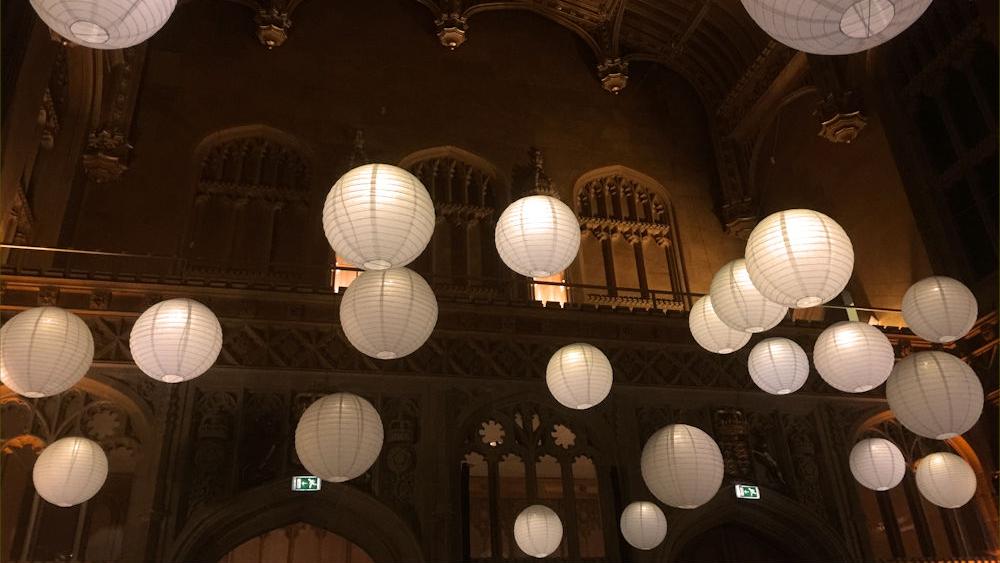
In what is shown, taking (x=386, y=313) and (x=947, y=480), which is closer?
(x=386, y=313)

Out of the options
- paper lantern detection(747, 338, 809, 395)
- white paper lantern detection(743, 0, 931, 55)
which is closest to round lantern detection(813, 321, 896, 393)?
paper lantern detection(747, 338, 809, 395)

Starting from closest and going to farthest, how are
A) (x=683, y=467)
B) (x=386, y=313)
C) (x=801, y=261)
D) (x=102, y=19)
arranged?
(x=102, y=19) < (x=801, y=261) < (x=386, y=313) < (x=683, y=467)

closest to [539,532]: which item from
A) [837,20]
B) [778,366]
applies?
[778,366]

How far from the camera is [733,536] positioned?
30.2ft

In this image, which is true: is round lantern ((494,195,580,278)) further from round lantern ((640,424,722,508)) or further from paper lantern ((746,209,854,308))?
round lantern ((640,424,722,508))

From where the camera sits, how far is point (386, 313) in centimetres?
558

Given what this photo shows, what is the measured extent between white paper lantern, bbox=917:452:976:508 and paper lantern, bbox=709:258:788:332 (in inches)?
119

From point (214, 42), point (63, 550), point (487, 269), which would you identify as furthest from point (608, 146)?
point (63, 550)

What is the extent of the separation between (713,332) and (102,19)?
5.26 m

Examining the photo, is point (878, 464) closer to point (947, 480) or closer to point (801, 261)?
point (947, 480)

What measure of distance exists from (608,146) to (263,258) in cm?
591

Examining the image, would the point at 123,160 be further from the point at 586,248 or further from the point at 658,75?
the point at 658,75

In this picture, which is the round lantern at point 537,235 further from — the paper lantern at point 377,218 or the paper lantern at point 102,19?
the paper lantern at point 102,19

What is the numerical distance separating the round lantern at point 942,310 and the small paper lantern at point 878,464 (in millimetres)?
1576
